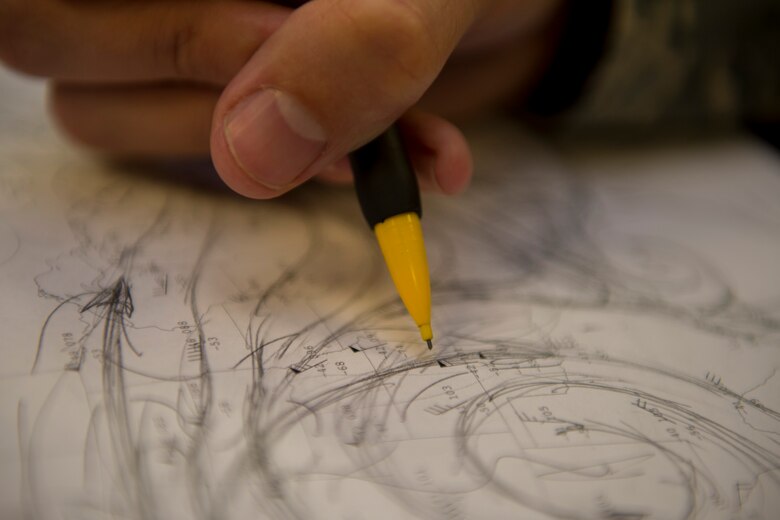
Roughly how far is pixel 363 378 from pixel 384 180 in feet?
0.42

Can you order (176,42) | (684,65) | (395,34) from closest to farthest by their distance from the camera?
(395,34) → (176,42) → (684,65)

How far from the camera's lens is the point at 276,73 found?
343 mm

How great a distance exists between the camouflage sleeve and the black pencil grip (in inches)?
12.7

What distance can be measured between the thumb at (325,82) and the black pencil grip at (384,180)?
0.03 m

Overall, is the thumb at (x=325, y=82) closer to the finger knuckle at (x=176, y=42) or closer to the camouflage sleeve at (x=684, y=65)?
the finger knuckle at (x=176, y=42)

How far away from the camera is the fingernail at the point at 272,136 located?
35cm

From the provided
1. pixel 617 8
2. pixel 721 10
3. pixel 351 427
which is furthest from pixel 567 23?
pixel 351 427

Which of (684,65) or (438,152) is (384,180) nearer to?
(438,152)

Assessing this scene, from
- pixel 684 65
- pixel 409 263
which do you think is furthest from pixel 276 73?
pixel 684 65

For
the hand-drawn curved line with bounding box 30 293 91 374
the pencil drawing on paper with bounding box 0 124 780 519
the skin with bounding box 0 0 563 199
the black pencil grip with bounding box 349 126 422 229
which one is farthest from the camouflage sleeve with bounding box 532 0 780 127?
the hand-drawn curved line with bounding box 30 293 91 374

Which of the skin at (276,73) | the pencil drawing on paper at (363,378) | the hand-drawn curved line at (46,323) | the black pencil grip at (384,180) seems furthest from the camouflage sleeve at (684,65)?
the hand-drawn curved line at (46,323)

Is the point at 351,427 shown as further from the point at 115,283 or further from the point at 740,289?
the point at 740,289

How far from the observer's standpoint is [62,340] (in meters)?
0.34

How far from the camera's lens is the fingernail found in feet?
1.15
